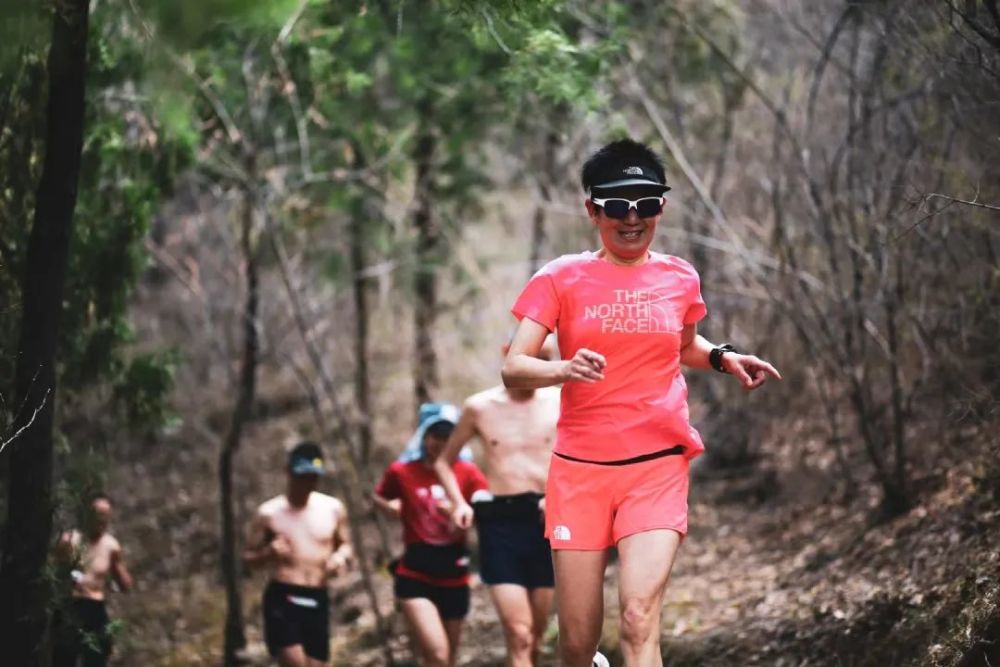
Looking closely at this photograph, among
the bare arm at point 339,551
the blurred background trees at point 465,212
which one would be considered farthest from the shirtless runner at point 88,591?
the bare arm at point 339,551

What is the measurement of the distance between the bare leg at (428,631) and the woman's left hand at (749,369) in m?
3.78

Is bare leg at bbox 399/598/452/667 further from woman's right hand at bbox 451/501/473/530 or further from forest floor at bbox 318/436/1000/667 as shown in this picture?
forest floor at bbox 318/436/1000/667

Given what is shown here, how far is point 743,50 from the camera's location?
15305 millimetres

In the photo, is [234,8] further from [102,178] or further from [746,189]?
[746,189]

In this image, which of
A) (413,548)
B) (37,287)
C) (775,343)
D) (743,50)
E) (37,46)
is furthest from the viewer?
(743,50)

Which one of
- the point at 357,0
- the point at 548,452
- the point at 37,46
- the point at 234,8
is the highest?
the point at 357,0

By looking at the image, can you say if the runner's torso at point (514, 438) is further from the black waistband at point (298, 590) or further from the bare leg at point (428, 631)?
the black waistband at point (298, 590)

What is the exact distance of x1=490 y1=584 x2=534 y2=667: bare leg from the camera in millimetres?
7410

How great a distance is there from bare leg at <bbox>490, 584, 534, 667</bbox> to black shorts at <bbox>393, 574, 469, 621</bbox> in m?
1.04

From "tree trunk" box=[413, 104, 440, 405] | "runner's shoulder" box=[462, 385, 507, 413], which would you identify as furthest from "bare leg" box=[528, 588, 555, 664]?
"tree trunk" box=[413, 104, 440, 405]

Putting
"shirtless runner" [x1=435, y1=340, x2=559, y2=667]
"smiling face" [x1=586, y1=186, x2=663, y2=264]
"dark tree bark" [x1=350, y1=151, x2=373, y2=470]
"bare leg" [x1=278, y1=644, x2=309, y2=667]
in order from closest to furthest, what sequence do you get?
1. "smiling face" [x1=586, y1=186, x2=663, y2=264]
2. "shirtless runner" [x1=435, y1=340, x2=559, y2=667]
3. "bare leg" [x1=278, y1=644, x2=309, y2=667]
4. "dark tree bark" [x1=350, y1=151, x2=373, y2=470]

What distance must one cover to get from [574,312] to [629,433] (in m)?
0.56

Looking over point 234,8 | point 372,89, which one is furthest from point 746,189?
point 234,8

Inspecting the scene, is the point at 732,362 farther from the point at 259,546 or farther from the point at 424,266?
the point at 424,266
